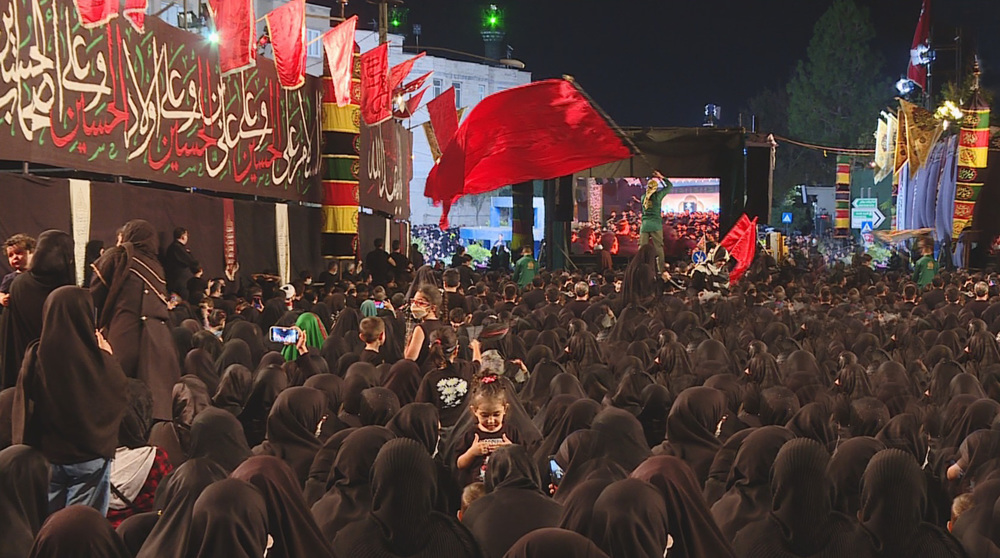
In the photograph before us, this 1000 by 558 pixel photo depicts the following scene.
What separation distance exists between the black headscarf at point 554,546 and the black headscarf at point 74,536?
1150mm

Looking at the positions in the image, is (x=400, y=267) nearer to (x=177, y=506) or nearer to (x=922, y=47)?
(x=177, y=506)

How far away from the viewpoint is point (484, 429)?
5238 mm

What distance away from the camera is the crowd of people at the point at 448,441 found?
3.93 meters

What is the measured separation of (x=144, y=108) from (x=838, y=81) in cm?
4417

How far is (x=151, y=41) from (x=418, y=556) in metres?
10.4

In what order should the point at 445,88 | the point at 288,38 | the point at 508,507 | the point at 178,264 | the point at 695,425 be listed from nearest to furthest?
the point at 508,507 → the point at 695,425 → the point at 178,264 → the point at 288,38 → the point at 445,88

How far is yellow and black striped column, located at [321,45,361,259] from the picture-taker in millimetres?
18531

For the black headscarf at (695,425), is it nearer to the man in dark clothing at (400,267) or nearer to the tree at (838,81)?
the man in dark clothing at (400,267)

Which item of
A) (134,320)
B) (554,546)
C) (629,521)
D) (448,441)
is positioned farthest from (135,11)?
(554,546)

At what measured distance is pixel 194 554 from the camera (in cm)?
348

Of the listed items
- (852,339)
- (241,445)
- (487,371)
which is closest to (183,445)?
(241,445)

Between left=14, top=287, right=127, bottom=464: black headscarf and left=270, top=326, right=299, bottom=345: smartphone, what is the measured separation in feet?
11.9

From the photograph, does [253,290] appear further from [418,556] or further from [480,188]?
[418,556]

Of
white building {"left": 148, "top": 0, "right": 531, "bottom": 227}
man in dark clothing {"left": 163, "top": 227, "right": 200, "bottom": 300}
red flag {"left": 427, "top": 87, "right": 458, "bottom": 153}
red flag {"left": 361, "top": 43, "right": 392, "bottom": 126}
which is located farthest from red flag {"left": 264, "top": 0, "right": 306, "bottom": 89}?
white building {"left": 148, "top": 0, "right": 531, "bottom": 227}
